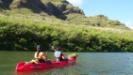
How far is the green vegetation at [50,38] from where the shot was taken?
3761 inches

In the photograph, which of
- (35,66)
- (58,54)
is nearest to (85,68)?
(58,54)

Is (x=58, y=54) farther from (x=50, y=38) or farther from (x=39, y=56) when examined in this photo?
(x=50, y=38)

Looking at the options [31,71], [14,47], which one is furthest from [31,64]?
[14,47]

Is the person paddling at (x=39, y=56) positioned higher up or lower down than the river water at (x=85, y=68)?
higher up

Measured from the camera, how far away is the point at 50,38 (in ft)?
348

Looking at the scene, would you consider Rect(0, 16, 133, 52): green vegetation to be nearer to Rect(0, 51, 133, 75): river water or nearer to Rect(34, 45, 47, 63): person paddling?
Rect(0, 51, 133, 75): river water

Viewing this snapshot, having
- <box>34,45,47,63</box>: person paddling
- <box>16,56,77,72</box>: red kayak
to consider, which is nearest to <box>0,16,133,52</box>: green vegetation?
<box>16,56,77,72</box>: red kayak

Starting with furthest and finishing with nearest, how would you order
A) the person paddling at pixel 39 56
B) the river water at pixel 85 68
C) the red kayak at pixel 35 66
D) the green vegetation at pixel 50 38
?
1. the green vegetation at pixel 50 38
2. the person paddling at pixel 39 56
3. the river water at pixel 85 68
4. the red kayak at pixel 35 66

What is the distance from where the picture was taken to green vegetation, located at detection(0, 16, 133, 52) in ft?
313

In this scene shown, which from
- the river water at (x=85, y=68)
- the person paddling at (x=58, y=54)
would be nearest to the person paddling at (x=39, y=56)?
the river water at (x=85, y=68)

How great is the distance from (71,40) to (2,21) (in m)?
22.5

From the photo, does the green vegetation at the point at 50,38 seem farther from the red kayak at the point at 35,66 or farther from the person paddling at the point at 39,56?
the person paddling at the point at 39,56

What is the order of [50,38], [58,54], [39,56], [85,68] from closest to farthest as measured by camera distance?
[39,56] < [85,68] < [58,54] < [50,38]

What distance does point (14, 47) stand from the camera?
309ft
